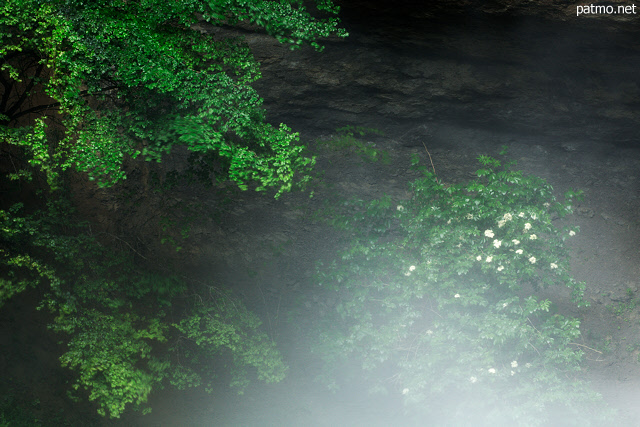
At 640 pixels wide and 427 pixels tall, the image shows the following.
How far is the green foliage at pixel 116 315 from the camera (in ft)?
16.0

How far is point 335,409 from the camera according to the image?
704 cm

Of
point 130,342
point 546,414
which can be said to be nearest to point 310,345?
point 130,342

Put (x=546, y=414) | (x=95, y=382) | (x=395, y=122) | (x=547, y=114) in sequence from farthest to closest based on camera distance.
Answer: (x=395, y=122) < (x=547, y=114) < (x=546, y=414) < (x=95, y=382)

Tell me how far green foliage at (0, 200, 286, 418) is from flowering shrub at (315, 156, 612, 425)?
1.38 metres

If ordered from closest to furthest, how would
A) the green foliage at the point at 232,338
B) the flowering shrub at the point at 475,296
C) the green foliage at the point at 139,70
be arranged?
1. the green foliage at the point at 139,70
2. the flowering shrub at the point at 475,296
3. the green foliage at the point at 232,338

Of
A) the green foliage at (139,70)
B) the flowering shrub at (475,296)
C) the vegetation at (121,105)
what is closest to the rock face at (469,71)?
the vegetation at (121,105)

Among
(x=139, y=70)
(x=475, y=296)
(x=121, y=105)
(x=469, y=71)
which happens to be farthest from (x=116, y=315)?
(x=469, y=71)

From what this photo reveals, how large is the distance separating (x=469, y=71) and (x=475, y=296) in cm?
282

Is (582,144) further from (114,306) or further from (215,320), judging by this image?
(114,306)

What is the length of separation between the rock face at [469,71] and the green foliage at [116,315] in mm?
2635

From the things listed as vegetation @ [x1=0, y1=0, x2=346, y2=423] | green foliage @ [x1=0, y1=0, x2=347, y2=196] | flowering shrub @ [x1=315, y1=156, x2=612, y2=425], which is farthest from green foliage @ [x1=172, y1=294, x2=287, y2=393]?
green foliage @ [x1=0, y1=0, x2=347, y2=196]

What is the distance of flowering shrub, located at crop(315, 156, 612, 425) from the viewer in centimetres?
482

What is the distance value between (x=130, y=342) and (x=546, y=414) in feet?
14.0

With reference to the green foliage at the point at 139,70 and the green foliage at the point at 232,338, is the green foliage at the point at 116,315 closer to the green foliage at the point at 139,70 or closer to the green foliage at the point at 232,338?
the green foliage at the point at 232,338
